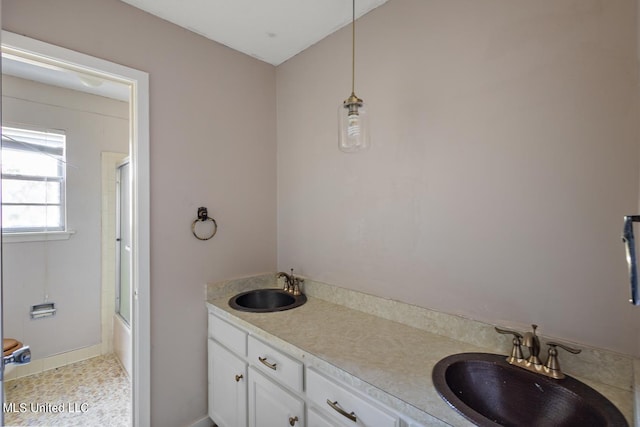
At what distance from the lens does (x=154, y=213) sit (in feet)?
5.51

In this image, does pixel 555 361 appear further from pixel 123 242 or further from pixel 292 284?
pixel 123 242

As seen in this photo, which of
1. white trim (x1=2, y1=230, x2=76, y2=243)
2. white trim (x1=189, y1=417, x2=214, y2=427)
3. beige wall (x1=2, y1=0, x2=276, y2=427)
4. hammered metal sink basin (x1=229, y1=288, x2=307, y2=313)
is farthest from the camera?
white trim (x1=2, y1=230, x2=76, y2=243)

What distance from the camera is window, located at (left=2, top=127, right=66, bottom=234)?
7.79 ft

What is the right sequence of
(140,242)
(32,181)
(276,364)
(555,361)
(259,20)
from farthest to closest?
(32,181), (259,20), (140,242), (276,364), (555,361)

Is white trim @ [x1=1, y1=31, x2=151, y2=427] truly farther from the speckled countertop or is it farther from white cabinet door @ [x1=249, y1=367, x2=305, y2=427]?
white cabinet door @ [x1=249, y1=367, x2=305, y2=427]

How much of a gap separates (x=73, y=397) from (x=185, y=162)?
1.98m

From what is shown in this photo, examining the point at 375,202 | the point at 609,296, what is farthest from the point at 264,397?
the point at 609,296

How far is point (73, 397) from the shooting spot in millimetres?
2209

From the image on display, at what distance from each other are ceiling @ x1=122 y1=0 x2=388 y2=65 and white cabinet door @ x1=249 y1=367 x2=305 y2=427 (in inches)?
74.7

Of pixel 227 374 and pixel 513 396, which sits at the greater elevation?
pixel 513 396

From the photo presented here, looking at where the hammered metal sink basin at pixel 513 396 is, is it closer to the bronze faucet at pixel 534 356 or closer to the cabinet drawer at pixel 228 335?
the bronze faucet at pixel 534 356

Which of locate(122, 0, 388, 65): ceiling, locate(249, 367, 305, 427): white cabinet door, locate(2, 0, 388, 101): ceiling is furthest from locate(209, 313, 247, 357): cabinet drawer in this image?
locate(122, 0, 388, 65): ceiling

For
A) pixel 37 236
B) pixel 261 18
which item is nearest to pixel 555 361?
pixel 261 18

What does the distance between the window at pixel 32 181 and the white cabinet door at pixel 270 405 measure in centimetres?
234
